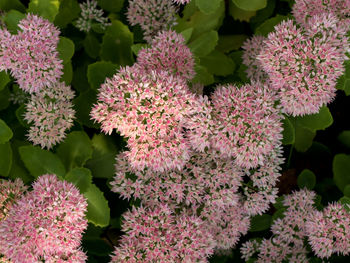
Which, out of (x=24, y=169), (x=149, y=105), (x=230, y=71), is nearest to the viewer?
(x=149, y=105)

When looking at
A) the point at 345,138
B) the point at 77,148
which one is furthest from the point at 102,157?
the point at 345,138

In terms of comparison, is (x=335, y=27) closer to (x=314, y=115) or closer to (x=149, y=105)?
(x=314, y=115)

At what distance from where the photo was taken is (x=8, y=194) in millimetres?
1989

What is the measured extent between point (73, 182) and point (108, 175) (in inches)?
11.7

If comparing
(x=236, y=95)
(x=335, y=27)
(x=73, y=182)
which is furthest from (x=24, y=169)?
(x=335, y=27)

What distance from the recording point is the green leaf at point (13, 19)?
6.39 feet

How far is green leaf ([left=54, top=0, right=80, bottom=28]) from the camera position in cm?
228

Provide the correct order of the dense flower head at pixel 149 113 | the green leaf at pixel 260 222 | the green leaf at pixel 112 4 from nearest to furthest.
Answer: the dense flower head at pixel 149 113 → the green leaf at pixel 112 4 → the green leaf at pixel 260 222

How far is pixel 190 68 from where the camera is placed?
2018 millimetres

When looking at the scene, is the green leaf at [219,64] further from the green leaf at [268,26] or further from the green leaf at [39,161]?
the green leaf at [39,161]

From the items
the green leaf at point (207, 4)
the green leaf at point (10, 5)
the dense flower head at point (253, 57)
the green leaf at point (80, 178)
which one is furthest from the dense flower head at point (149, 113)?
the green leaf at point (10, 5)

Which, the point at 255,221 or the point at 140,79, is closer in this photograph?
the point at 140,79

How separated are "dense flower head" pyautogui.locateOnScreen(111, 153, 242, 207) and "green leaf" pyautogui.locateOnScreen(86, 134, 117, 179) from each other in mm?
150

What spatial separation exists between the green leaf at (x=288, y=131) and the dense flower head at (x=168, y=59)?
52 cm
